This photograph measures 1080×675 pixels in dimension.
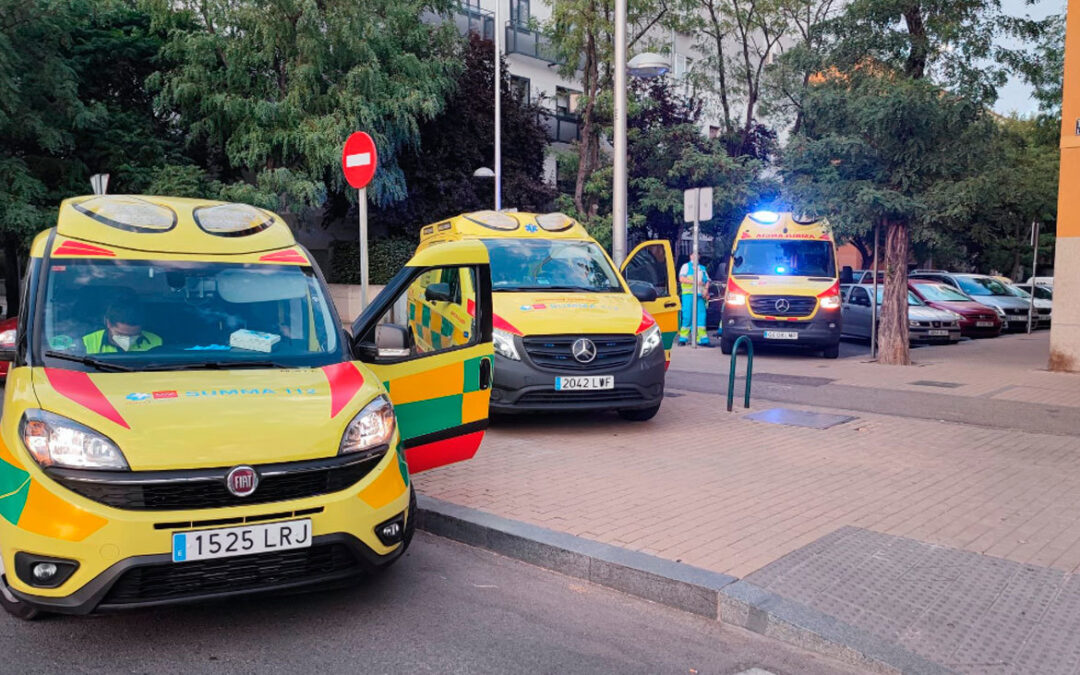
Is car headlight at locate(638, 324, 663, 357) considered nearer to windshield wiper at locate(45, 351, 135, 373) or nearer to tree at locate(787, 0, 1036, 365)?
windshield wiper at locate(45, 351, 135, 373)

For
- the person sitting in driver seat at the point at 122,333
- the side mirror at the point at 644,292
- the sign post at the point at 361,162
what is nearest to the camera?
the person sitting in driver seat at the point at 122,333

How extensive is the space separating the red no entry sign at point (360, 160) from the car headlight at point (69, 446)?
592 centimetres

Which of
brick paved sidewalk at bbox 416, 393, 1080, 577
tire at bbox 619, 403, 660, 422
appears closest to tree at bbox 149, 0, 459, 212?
tire at bbox 619, 403, 660, 422

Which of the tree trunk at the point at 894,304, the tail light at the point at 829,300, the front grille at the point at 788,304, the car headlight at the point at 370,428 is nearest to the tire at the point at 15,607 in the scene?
the car headlight at the point at 370,428

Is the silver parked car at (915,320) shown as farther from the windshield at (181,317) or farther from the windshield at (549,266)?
the windshield at (181,317)

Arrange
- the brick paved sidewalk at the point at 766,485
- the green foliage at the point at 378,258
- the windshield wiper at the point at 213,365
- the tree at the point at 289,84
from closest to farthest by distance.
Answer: the windshield wiper at the point at 213,365 → the brick paved sidewalk at the point at 766,485 → the tree at the point at 289,84 → the green foliage at the point at 378,258

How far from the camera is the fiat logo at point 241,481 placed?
147 inches

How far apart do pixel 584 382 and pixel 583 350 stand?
30cm

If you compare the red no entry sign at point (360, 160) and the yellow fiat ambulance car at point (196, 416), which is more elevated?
the red no entry sign at point (360, 160)

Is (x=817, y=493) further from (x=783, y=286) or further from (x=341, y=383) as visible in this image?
(x=783, y=286)

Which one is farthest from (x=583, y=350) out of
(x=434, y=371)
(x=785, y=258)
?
(x=785, y=258)

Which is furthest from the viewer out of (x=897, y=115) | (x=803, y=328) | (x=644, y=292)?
(x=803, y=328)

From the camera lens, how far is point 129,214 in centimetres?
503

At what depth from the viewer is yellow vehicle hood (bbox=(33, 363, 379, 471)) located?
12.1 feet
